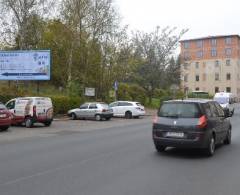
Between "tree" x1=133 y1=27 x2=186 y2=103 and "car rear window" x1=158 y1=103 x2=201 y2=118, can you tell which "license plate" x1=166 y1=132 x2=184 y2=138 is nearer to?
"car rear window" x1=158 y1=103 x2=201 y2=118

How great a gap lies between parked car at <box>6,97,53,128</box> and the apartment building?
96864mm

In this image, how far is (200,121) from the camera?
1221 cm

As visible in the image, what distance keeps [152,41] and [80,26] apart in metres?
15.2

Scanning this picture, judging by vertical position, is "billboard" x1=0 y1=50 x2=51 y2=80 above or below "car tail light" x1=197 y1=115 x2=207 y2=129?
above

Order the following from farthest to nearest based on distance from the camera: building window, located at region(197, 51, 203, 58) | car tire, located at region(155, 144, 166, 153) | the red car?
1. building window, located at region(197, 51, 203, 58)
2. the red car
3. car tire, located at region(155, 144, 166, 153)

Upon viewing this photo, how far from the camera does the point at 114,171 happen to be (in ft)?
31.8

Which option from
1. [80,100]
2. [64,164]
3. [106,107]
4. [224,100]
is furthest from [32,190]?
[224,100]

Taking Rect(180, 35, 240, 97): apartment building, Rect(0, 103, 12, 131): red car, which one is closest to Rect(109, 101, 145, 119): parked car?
Rect(0, 103, 12, 131): red car

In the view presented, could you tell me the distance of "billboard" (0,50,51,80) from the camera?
1361 inches

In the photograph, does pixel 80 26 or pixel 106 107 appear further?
pixel 80 26

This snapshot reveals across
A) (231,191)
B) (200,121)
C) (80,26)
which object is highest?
(80,26)

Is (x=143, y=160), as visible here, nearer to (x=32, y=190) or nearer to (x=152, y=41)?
(x=32, y=190)

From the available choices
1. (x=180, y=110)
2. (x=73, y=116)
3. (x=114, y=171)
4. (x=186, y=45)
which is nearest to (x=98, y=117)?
(x=73, y=116)

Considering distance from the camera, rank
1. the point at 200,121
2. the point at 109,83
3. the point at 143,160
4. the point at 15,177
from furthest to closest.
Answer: the point at 109,83, the point at 200,121, the point at 143,160, the point at 15,177
